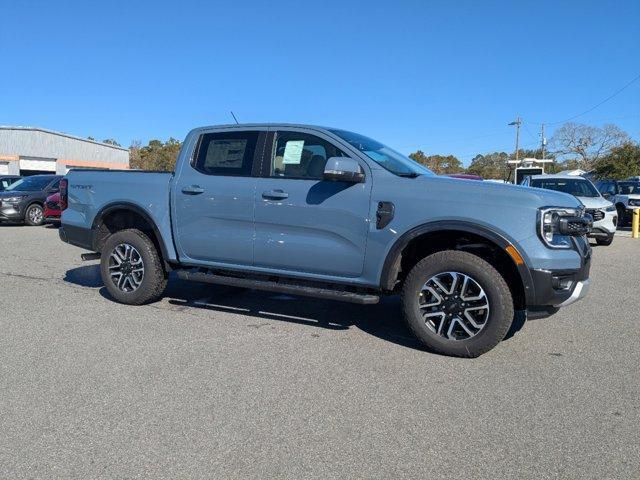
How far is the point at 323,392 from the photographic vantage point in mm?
3609

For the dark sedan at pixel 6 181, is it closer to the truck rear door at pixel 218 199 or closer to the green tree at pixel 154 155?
the truck rear door at pixel 218 199

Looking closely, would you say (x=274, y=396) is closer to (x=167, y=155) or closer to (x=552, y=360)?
(x=552, y=360)

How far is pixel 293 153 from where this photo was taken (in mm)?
5008

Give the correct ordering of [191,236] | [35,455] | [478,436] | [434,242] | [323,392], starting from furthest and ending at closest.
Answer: [191,236], [434,242], [323,392], [478,436], [35,455]

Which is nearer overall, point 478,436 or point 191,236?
point 478,436

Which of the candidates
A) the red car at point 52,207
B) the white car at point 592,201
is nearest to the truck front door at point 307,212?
the white car at point 592,201

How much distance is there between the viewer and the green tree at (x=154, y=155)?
6147cm

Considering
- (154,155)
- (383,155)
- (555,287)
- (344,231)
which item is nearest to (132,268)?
(344,231)

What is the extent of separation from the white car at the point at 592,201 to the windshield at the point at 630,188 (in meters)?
6.42

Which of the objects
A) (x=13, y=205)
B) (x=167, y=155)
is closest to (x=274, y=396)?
(x=13, y=205)

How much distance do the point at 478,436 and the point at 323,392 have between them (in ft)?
3.50

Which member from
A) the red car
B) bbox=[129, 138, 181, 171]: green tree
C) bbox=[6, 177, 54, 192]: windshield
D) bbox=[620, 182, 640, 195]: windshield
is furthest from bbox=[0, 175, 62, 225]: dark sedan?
bbox=[129, 138, 181, 171]: green tree

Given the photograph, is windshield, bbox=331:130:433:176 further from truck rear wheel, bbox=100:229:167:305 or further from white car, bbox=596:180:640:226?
white car, bbox=596:180:640:226

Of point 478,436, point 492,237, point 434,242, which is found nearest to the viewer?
point 478,436
